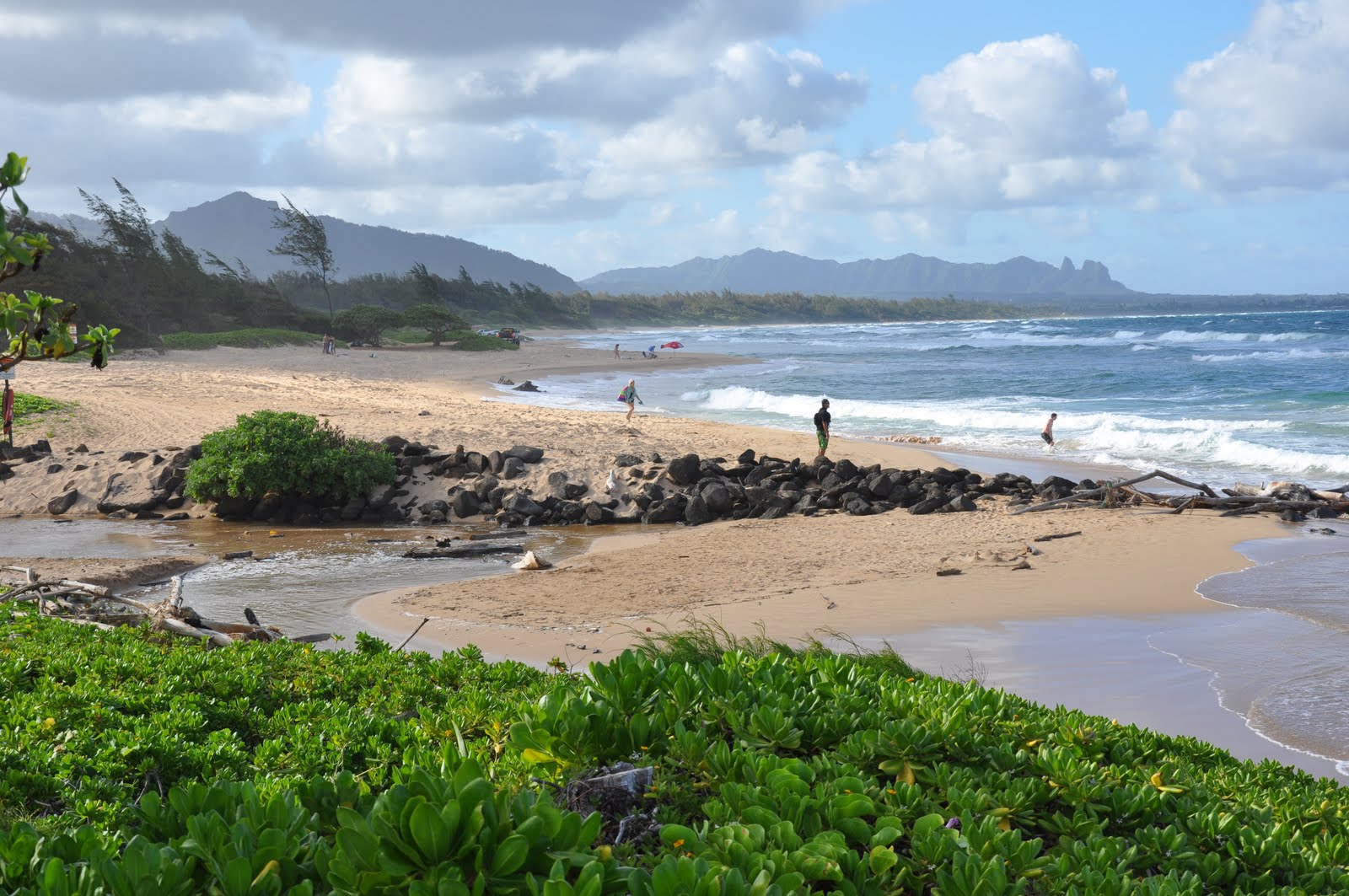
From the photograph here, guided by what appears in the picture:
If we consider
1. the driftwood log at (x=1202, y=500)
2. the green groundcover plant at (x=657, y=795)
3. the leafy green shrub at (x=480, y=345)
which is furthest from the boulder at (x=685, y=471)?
the leafy green shrub at (x=480, y=345)

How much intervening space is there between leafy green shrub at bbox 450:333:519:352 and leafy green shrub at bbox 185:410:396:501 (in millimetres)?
38265

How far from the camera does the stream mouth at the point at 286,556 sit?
9.63 m

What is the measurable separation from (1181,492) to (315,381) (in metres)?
25.3

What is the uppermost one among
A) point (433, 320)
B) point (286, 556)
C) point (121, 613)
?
point (433, 320)

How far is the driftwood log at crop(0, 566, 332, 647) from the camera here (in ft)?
21.8

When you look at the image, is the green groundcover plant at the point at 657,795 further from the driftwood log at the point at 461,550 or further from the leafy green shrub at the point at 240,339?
the leafy green shrub at the point at 240,339

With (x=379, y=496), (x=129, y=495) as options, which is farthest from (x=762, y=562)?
(x=129, y=495)

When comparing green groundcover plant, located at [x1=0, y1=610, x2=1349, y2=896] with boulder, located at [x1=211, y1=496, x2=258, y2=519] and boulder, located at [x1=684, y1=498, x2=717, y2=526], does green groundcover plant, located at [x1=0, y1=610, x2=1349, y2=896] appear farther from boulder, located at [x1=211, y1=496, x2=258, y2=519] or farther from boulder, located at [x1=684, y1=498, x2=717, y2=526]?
boulder, located at [x1=211, y1=496, x2=258, y2=519]

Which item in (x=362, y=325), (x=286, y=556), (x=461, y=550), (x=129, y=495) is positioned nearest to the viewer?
(x=286, y=556)

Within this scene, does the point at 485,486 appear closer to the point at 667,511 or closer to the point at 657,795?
the point at 667,511

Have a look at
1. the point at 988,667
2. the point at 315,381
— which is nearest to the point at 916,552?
the point at 988,667

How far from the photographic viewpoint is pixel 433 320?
181 ft

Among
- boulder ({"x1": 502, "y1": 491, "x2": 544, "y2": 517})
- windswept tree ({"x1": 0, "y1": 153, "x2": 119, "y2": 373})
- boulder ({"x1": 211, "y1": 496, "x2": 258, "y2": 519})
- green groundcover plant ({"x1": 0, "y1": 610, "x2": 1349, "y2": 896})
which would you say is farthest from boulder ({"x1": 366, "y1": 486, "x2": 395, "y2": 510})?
windswept tree ({"x1": 0, "y1": 153, "x2": 119, "y2": 373})

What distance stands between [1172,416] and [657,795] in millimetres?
28284
